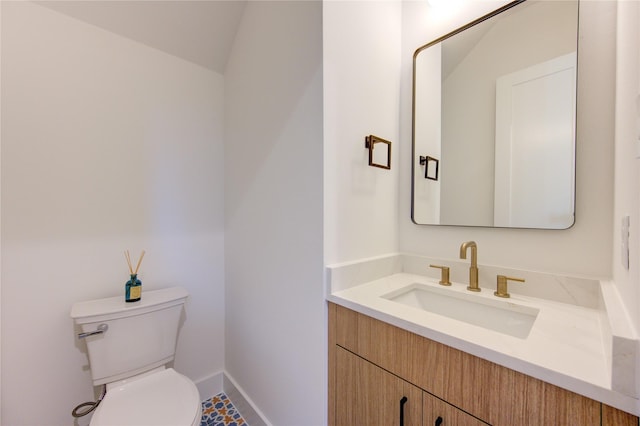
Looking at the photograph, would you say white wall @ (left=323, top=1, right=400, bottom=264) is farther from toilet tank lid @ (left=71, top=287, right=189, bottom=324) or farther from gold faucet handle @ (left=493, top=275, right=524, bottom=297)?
toilet tank lid @ (left=71, top=287, right=189, bottom=324)

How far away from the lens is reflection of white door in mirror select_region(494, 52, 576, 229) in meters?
0.95

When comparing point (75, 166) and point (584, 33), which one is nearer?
point (584, 33)

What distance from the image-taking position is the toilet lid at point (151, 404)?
38.8 inches

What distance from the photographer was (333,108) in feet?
3.43

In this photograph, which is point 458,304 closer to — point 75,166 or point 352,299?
point 352,299

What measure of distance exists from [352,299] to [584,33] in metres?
1.27

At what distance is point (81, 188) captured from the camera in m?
1.29

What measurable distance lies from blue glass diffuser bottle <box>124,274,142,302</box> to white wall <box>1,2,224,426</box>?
0.14 m

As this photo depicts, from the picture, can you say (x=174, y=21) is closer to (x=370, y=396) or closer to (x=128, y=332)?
(x=128, y=332)

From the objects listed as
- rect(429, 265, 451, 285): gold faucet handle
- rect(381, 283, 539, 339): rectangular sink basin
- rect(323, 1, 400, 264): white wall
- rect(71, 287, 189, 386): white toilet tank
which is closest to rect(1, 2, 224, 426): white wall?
rect(71, 287, 189, 386): white toilet tank

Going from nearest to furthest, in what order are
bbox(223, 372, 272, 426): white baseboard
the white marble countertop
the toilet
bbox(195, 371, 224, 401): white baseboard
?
the white marble countertop → the toilet → bbox(223, 372, 272, 426): white baseboard → bbox(195, 371, 224, 401): white baseboard

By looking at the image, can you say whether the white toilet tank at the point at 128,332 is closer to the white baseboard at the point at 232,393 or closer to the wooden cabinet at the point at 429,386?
the white baseboard at the point at 232,393

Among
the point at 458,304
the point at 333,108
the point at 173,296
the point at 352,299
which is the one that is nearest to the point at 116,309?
the point at 173,296

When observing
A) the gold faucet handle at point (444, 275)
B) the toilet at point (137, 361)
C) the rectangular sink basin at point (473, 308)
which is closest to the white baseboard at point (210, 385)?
the toilet at point (137, 361)
